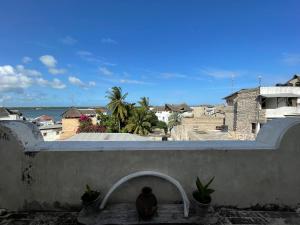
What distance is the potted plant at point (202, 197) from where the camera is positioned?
3428mm

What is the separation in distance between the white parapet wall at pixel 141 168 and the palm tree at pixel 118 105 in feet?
124

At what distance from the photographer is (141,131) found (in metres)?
40.5

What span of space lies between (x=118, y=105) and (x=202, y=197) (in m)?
38.8

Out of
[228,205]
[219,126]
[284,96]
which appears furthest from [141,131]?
[228,205]

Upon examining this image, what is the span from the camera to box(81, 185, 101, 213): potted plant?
134 inches

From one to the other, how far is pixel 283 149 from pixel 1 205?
14.2 ft

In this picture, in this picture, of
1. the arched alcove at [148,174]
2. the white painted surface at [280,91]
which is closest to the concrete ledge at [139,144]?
the arched alcove at [148,174]

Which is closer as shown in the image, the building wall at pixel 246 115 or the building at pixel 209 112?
the building wall at pixel 246 115

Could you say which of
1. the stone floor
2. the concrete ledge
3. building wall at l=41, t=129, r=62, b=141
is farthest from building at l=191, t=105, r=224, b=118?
the stone floor

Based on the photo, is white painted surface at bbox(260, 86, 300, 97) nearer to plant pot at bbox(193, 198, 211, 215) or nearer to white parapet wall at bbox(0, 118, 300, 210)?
white parapet wall at bbox(0, 118, 300, 210)

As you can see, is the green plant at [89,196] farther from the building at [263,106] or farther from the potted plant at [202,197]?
the building at [263,106]

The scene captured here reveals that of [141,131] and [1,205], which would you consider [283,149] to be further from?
[141,131]

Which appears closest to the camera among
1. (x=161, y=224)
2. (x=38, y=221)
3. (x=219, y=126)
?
(x=161, y=224)

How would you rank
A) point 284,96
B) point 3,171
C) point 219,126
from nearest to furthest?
point 3,171 → point 284,96 → point 219,126
